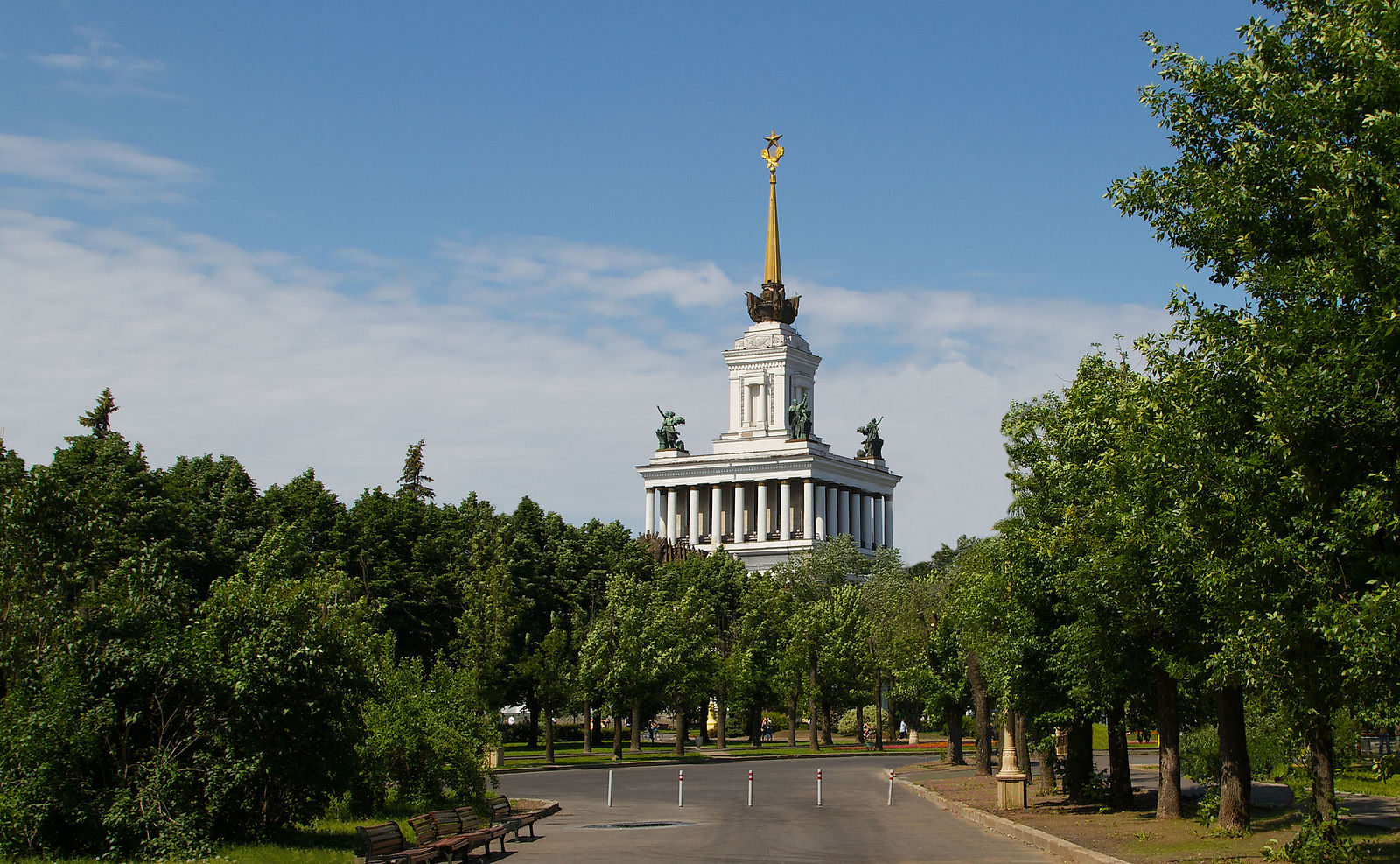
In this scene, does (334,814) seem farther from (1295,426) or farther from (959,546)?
(959,546)

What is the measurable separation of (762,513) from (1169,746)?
123 m

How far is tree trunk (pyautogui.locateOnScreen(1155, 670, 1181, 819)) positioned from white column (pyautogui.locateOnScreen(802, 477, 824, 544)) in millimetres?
118555

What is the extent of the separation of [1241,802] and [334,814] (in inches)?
643

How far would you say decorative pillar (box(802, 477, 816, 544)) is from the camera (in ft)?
482

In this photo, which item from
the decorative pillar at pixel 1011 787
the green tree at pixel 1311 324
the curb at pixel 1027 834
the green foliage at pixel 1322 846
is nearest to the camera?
the green tree at pixel 1311 324

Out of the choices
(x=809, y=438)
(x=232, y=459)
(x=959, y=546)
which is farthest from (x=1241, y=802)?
(x=959, y=546)

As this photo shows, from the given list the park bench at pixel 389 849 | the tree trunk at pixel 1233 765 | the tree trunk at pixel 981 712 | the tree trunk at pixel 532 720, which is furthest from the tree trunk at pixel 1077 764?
the tree trunk at pixel 532 720

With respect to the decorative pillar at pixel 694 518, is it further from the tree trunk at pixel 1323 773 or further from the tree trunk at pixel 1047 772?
the tree trunk at pixel 1323 773

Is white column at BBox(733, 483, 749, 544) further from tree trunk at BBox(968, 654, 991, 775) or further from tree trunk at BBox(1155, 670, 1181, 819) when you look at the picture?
tree trunk at BBox(1155, 670, 1181, 819)

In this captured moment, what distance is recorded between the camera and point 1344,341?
15773mm

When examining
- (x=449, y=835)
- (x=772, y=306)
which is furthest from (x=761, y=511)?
(x=449, y=835)

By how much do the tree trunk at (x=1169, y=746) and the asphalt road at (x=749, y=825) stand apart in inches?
123

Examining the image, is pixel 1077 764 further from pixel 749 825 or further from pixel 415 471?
pixel 415 471

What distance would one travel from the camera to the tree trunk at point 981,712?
46.8m
